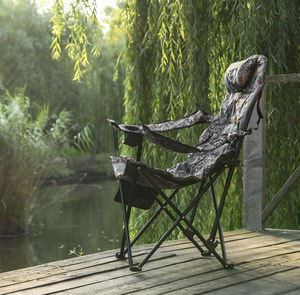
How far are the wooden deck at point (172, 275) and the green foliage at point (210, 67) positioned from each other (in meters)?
1.10

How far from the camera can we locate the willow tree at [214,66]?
3674 millimetres

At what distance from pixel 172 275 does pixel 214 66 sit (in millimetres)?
2104

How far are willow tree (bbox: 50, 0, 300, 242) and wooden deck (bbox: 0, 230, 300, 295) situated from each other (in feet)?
3.52

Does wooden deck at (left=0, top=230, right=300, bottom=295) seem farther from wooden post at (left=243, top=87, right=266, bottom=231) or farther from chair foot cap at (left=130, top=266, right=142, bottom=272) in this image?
wooden post at (left=243, top=87, right=266, bottom=231)

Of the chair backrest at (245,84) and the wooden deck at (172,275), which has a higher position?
the chair backrest at (245,84)

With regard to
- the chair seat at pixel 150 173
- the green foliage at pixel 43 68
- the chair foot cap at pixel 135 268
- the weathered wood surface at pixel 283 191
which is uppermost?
the green foliage at pixel 43 68

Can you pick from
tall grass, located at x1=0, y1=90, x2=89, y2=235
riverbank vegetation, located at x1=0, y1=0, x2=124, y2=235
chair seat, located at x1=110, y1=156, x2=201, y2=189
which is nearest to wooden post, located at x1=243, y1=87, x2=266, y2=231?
chair seat, located at x1=110, y1=156, x2=201, y2=189

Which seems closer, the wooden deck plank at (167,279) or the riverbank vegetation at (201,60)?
the wooden deck plank at (167,279)

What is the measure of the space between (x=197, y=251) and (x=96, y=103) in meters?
11.3

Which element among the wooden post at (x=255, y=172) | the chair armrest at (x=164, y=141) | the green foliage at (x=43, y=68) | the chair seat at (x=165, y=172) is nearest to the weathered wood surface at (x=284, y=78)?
the wooden post at (x=255, y=172)

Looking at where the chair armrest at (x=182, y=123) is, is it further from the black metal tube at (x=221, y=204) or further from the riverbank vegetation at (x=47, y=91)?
the riverbank vegetation at (x=47, y=91)

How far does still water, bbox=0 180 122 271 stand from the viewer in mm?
6648

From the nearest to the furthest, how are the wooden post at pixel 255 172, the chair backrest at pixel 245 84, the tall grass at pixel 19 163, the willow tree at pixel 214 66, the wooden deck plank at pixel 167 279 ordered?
the wooden deck plank at pixel 167 279, the chair backrest at pixel 245 84, the wooden post at pixel 255 172, the willow tree at pixel 214 66, the tall grass at pixel 19 163

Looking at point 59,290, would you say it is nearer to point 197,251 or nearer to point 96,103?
point 197,251
